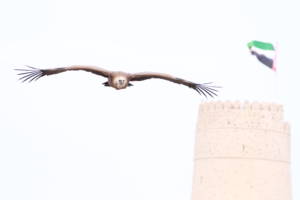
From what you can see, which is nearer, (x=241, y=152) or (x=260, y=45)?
(x=241, y=152)

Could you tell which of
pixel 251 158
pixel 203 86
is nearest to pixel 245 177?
pixel 251 158

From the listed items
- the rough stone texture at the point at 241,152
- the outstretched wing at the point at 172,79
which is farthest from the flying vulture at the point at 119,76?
the rough stone texture at the point at 241,152

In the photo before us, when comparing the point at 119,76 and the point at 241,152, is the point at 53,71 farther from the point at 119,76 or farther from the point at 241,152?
the point at 241,152

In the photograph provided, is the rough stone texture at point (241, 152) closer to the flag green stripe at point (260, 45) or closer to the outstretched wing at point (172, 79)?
the flag green stripe at point (260, 45)

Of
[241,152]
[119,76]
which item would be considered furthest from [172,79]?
[241,152]

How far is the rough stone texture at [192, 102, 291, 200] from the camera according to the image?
12838cm

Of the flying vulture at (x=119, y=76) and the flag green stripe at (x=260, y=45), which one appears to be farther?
the flag green stripe at (x=260, y=45)

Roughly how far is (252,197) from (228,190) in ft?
6.59

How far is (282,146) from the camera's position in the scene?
130000 millimetres

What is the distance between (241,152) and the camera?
130m

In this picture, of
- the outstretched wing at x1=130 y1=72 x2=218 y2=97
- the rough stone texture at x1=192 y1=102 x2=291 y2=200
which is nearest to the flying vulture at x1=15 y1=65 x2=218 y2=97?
the outstretched wing at x1=130 y1=72 x2=218 y2=97

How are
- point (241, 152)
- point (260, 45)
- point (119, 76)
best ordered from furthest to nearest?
point (260, 45), point (241, 152), point (119, 76)

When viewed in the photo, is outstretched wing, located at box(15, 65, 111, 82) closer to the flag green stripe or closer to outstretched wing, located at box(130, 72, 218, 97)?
outstretched wing, located at box(130, 72, 218, 97)

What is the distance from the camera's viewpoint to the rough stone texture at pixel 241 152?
12838 cm
